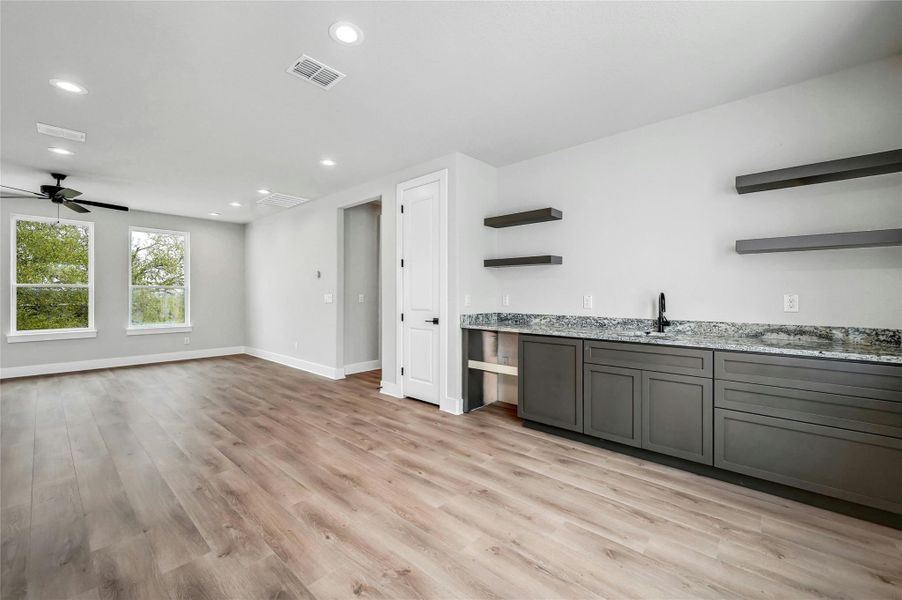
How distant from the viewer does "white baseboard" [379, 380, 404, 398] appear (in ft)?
15.1

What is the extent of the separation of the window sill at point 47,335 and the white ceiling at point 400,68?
3.08 meters

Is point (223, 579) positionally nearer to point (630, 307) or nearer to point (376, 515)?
point (376, 515)

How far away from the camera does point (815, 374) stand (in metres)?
2.19

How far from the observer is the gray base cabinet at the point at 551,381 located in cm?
316

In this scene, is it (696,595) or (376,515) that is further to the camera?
(376,515)

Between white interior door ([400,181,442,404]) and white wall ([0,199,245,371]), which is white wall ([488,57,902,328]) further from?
white wall ([0,199,245,371])

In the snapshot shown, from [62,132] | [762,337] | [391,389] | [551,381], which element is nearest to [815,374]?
[762,337]

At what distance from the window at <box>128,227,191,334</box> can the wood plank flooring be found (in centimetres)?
372

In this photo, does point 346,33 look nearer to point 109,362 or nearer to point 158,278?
point 158,278

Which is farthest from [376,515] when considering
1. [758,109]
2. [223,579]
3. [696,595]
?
[758,109]

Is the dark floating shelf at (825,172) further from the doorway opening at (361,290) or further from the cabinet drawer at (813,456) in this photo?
the doorway opening at (361,290)

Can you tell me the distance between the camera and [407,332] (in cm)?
454

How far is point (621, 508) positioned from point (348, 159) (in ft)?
13.1

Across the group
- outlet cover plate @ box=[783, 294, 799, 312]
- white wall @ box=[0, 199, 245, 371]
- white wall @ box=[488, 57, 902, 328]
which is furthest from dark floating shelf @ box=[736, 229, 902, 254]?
white wall @ box=[0, 199, 245, 371]
